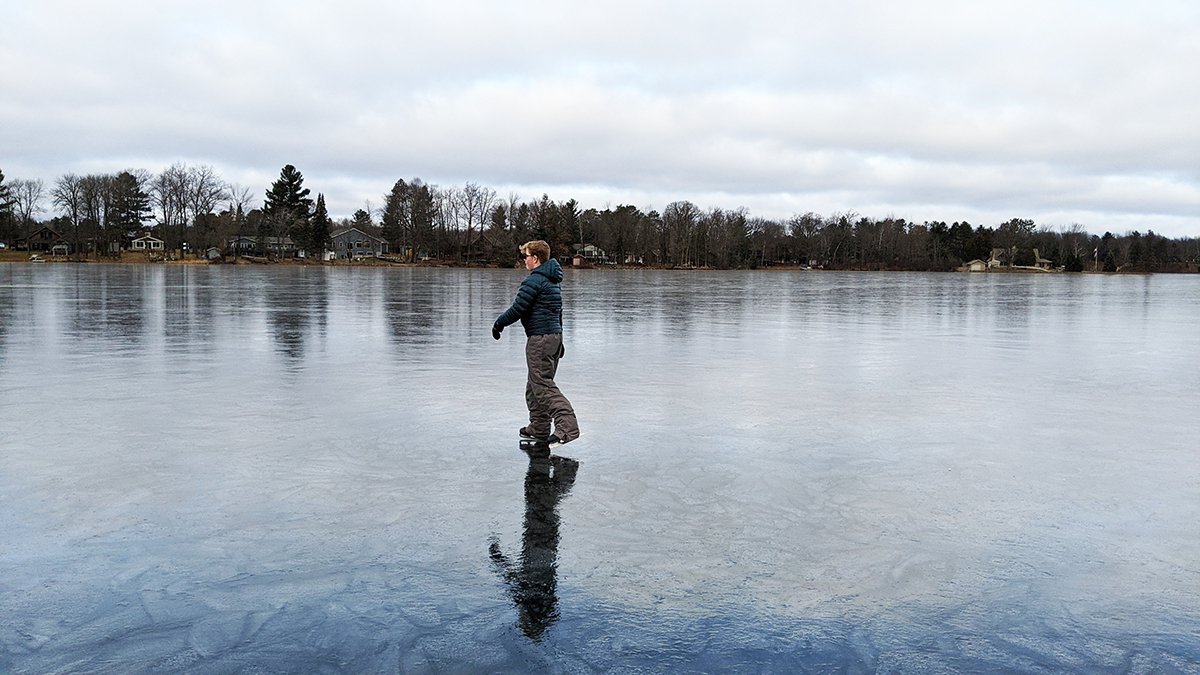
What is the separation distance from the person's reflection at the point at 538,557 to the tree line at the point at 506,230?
10316cm

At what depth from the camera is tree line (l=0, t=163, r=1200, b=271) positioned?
11100 cm

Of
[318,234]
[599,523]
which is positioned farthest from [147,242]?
[599,523]

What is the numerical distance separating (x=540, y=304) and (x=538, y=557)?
3.15 metres

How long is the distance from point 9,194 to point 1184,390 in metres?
130

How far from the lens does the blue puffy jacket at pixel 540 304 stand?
7.23m

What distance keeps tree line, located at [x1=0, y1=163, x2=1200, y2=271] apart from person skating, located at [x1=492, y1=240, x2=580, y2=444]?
102 metres

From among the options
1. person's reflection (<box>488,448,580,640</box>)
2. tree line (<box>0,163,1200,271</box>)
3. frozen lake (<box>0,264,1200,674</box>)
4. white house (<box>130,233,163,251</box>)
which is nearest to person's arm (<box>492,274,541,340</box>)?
frozen lake (<box>0,264,1200,674</box>)

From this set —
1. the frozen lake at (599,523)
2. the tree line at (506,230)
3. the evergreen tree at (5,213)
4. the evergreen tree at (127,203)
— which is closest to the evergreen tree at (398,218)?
the tree line at (506,230)

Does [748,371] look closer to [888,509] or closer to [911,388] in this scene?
[911,388]

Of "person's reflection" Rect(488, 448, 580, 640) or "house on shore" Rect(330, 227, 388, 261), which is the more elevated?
"house on shore" Rect(330, 227, 388, 261)

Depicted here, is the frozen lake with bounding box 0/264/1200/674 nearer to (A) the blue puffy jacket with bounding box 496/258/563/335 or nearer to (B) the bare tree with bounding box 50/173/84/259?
(A) the blue puffy jacket with bounding box 496/258/563/335

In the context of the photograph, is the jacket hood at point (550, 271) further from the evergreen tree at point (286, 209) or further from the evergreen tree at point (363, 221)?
the evergreen tree at point (363, 221)

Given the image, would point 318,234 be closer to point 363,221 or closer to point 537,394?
point 363,221

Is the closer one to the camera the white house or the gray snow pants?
the gray snow pants
